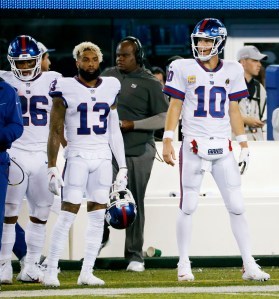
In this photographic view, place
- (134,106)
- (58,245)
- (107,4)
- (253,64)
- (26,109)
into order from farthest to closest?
(107,4) < (253,64) < (134,106) < (26,109) < (58,245)

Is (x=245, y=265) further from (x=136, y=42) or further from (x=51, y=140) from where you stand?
(x=136, y=42)

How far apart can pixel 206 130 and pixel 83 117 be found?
79cm

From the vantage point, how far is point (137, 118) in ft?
32.6

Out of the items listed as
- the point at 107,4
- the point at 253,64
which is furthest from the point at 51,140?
the point at 107,4

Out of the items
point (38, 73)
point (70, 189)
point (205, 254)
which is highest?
point (38, 73)

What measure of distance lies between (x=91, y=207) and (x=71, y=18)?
668 centimetres

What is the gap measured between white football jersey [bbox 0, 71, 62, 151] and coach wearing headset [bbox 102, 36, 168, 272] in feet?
3.24

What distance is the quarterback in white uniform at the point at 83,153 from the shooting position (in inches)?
333

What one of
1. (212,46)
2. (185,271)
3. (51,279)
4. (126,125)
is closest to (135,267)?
(126,125)

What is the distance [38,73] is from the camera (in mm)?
9039

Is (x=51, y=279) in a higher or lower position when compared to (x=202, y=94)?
lower

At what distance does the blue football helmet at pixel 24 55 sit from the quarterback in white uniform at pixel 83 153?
16.3 inches

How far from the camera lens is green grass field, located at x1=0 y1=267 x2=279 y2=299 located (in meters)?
7.91

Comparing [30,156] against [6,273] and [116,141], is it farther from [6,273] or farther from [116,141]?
[6,273]
